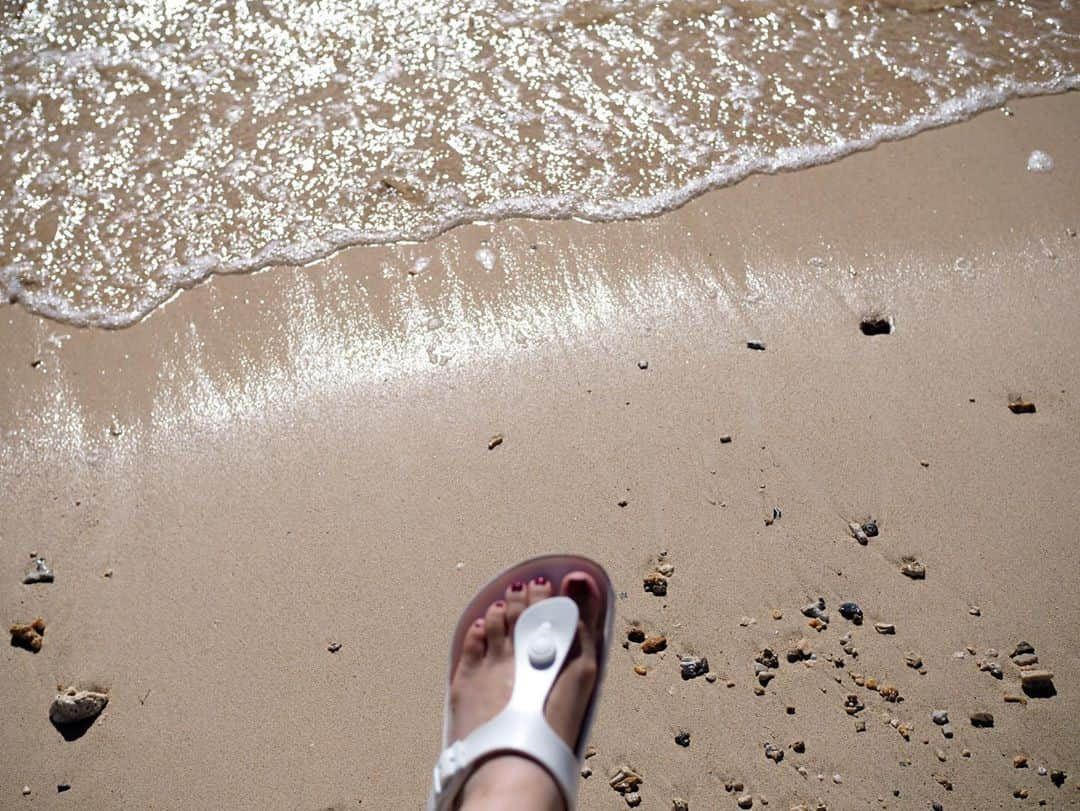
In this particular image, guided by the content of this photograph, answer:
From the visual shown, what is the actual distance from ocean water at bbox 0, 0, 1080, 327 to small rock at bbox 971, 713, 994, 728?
1854 mm

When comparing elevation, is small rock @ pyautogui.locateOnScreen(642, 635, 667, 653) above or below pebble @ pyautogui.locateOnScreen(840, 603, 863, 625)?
above

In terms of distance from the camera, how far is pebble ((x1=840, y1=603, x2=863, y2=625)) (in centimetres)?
244

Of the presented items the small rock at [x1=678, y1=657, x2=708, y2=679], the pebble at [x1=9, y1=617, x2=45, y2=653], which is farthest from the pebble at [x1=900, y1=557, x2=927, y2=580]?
the pebble at [x1=9, y1=617, x2=45, y2=653]

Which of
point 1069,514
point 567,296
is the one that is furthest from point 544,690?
point 1069,514

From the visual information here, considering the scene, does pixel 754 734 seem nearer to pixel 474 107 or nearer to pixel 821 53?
pixel 474 107

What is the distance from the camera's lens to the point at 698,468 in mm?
2686

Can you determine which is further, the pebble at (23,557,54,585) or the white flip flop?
the pebble at (23,557,54,585)

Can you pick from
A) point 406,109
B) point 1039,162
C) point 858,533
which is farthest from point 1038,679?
point 406,109

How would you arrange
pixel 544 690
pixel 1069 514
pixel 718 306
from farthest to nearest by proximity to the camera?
pixel 718 306 → pixel 1069 514 → pixel 544 690

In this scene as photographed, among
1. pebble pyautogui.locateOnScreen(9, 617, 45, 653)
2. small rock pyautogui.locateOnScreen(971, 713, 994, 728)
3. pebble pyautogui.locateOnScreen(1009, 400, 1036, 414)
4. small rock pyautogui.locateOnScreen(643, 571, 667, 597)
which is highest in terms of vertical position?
pebble pyautogui.locateOnScreen(9, 617, 45, 653)

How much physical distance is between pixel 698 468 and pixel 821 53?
2.05 meters

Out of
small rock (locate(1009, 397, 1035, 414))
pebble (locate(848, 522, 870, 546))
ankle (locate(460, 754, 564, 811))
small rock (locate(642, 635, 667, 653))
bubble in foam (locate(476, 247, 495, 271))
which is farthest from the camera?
bubble in foam (locate(476, 247, 495, 271))

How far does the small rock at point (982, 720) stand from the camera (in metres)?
2.30

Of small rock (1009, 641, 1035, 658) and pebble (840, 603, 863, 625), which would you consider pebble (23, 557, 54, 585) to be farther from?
small rock (1009, 641, 1035, 658)
